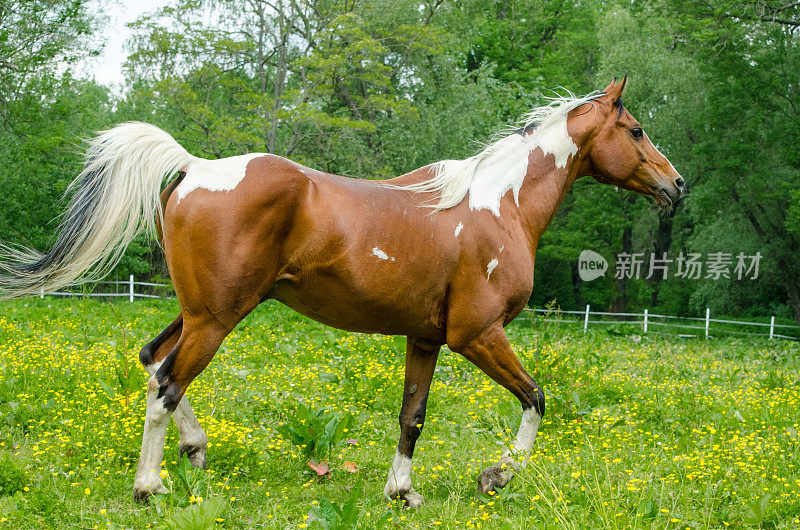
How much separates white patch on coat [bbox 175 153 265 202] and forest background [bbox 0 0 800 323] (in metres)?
15.1

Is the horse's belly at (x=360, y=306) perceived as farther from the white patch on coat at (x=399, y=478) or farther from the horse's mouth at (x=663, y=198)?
the horse's mouth at (x=663, y=198)

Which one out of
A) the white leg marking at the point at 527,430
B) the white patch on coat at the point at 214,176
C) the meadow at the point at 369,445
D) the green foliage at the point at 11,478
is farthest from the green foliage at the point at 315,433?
the white patch on coat at the point at 214,176

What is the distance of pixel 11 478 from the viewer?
3.93 m

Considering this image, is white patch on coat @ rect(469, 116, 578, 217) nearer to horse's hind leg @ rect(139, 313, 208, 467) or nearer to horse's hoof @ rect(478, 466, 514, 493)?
horse's hoof @ rect(478, 466, 514, 493)

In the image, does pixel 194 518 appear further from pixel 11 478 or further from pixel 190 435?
pixel 11 478

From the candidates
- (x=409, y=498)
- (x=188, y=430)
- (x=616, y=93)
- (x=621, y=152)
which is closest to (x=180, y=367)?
(x=188, y=430)

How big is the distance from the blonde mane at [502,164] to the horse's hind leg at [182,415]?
6.02 ft

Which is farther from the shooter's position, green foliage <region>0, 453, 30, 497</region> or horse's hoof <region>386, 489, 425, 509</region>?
horse's hoof <region>386, 489, 425, 509</region>

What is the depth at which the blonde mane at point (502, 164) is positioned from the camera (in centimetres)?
430

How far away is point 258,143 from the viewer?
1983 centimetres

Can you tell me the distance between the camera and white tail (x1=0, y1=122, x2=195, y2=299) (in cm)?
395

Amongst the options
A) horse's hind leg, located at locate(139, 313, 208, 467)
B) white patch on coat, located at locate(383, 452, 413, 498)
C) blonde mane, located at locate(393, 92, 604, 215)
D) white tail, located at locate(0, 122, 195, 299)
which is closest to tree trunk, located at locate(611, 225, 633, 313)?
blonde mane, located at locate(393, 92, 604, 215)

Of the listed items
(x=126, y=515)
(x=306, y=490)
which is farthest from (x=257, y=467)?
(x=126, y=515)

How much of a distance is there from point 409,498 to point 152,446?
5.30 feet
